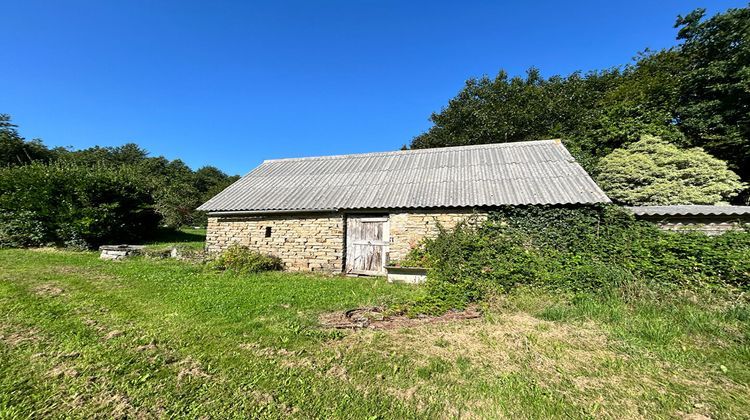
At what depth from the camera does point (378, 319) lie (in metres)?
4.70

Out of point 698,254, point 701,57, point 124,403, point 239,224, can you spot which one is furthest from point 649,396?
point 701,57

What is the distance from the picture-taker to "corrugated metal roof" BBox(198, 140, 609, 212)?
7.94 metres

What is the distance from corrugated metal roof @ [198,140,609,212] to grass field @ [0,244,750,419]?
330 centimetres

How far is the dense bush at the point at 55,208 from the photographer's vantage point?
11422 mm

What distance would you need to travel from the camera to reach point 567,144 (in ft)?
51.5

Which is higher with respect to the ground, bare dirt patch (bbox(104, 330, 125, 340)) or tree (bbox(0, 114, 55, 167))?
tree (bbox(0, 114, 55, 167))

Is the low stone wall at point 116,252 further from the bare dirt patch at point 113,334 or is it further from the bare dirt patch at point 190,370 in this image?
the bare dirt patch at point 190,370

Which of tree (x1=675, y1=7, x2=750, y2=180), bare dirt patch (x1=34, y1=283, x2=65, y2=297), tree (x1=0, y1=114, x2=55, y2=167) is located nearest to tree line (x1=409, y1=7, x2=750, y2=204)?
tree (x1=675, y1=7, x2=750, y2=180)

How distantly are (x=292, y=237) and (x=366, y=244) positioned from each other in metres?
2.43

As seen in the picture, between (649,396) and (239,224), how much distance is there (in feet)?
33.4

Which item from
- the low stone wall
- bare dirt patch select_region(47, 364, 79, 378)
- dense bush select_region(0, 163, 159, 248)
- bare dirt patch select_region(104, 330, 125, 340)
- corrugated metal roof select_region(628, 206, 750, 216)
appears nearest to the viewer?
bare dirt patch select_region(47, 364, 79, 378)

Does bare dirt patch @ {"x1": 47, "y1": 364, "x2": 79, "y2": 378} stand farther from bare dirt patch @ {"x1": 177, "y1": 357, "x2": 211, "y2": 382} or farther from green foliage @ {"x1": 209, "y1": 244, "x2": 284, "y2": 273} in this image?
green foliage @ {"x1": 209, "y1": 244, "x2": 284, "y2": 273}

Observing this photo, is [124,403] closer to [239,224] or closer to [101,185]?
[239,224]

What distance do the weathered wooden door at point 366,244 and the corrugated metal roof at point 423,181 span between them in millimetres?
515
